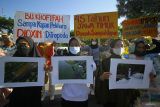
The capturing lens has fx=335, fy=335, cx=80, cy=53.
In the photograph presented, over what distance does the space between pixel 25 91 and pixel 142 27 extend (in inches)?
236

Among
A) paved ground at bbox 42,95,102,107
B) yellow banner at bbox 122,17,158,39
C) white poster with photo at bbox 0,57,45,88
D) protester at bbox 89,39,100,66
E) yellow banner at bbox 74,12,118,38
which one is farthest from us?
protester at bbox 89,39,100,66

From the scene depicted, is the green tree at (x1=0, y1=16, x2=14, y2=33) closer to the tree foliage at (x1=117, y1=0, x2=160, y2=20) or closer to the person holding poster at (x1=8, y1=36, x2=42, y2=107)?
the tree foliage at (x1=117, y1=0, x2=160, y2=20)

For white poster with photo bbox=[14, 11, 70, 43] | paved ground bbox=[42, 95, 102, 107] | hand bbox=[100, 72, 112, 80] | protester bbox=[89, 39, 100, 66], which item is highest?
white poster with photo bbox=[14, 11, 70, 43]

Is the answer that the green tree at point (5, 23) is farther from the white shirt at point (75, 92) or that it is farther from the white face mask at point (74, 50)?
the white shirt at point (75, 92)

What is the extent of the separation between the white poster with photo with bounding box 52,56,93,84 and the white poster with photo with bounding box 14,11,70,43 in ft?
13.4

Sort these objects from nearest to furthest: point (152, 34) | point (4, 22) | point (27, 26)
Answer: point (27, 26) → point (152, 34) → point (4, 22)

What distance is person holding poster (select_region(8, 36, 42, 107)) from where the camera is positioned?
500 centimetres

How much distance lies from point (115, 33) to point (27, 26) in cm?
313

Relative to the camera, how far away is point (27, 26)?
9.30m

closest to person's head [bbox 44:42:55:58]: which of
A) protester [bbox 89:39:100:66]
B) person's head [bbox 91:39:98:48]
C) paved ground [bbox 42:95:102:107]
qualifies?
paved ground [bbox 42:95:102:107]

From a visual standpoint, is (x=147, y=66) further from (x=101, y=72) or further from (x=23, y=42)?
(x=23, y=42)

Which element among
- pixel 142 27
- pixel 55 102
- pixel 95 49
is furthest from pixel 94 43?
pixel 55 102

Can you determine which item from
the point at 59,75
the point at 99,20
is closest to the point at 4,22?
the point at 99,20

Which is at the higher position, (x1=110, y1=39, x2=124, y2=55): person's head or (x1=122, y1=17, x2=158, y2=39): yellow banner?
(x1=122, y1=17, x2=158, y2=39): yellow banner
